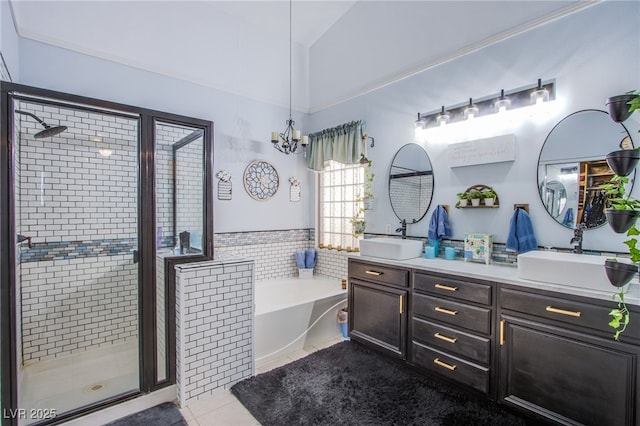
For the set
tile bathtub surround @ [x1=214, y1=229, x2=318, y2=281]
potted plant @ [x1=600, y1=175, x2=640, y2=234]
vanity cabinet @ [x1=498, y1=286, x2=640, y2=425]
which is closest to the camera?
potted plant @ [x1=600, y1=175, x2=640, y2=234]

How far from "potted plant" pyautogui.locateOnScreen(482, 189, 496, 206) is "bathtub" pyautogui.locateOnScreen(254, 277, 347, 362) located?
5.89 ft

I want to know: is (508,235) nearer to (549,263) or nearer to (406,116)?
(549,263)

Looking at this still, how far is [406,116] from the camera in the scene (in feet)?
10.5

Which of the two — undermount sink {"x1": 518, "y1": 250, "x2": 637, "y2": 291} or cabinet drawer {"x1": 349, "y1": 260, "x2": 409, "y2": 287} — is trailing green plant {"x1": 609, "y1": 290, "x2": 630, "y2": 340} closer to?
undermount sink {"x1": 518, "y1": 250, "x2": 637, "y2": 291}

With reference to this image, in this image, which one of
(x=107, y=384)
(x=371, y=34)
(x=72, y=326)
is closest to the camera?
(x=107, y=384)

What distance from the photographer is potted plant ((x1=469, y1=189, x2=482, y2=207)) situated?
2.61 meters

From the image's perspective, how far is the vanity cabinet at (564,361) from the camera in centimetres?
160

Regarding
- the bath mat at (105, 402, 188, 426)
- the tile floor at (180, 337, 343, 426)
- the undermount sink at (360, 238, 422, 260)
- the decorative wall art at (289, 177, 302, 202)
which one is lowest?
the bath mat at (105, 402, 188, 426)

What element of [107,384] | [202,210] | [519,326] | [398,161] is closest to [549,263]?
[519,326]

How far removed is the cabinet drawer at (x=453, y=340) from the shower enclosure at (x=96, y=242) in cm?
189

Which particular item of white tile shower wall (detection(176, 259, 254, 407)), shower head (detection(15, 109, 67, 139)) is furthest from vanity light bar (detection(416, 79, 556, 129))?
shower head (detection(15, 109, 67, 139))

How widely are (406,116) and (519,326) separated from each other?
86.4 inches

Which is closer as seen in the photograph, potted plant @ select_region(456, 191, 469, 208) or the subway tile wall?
the subway tile wall

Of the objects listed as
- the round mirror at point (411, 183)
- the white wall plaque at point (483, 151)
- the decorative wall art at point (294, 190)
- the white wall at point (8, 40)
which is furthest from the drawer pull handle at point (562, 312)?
the white wall at point (8, 40)
